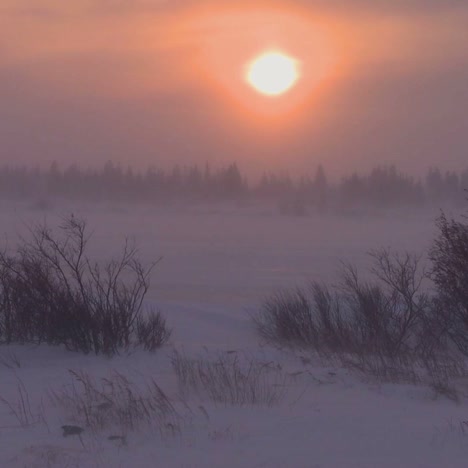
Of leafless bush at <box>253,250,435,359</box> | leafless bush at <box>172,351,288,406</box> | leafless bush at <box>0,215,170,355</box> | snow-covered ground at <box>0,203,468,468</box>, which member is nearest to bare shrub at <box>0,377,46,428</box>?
snow-covered ground at <box>0,203,468,468</box>

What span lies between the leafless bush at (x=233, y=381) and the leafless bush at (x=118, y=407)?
56cm

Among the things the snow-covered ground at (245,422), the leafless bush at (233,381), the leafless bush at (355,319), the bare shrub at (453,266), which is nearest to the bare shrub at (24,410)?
the snow-covered ground at (245,422)

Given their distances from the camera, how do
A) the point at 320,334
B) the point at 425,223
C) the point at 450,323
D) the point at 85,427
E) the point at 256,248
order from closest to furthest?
the point at 85,427 → the point at 450,323 → the point at 320,334 → the point at 256,248 → the point at 425,223

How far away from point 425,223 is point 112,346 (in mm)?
78926

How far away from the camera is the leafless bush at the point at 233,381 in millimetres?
8680

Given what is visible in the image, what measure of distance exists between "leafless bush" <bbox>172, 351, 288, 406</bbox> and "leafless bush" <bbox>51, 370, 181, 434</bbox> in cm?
56

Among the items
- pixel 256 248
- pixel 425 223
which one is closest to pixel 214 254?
pixel 256 248

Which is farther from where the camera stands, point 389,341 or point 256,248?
point 256,248

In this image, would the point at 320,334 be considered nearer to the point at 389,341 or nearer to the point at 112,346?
the point at 389,341

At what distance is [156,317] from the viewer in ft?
48.4

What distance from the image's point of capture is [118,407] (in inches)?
317

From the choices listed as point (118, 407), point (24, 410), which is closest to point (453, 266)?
point (118, 407)

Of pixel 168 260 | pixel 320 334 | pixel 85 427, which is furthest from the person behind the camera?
pixel 168 260

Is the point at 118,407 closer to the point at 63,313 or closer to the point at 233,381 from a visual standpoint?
the point at 233,381
